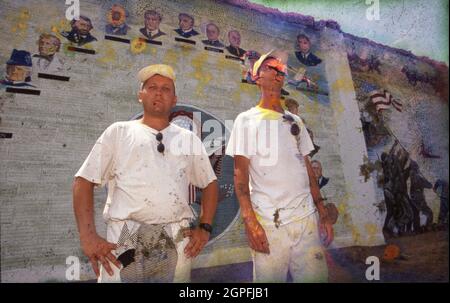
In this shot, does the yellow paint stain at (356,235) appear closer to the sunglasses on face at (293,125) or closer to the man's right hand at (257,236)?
the sunglasses on face at (293,125)

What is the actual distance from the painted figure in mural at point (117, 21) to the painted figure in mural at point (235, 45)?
152cm

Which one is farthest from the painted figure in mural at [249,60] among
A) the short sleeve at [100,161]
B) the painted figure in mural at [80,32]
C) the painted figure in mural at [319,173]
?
the short sleeve at [100,161]

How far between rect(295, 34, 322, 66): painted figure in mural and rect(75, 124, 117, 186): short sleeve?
145 inches

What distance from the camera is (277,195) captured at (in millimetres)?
2723

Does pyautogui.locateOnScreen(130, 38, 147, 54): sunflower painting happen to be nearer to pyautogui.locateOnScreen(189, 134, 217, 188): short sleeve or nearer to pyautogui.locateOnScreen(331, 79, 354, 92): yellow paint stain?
pyautogui.locateOnScreen(189, 134, 217, 188): short sleeve

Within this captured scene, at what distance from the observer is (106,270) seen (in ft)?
7.80

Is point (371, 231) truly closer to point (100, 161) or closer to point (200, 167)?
point (200, 167)

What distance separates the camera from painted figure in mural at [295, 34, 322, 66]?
5219mm

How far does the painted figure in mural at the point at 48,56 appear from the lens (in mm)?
3855

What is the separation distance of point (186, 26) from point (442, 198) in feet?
16.6

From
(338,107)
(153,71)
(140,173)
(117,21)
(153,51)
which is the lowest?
(140,173)

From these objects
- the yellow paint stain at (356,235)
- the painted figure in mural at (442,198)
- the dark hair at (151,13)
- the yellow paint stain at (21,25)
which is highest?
the dark hair at (151,13)

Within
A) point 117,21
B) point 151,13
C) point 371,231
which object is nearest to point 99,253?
point 117,21

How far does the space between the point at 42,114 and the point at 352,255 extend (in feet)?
15.3
